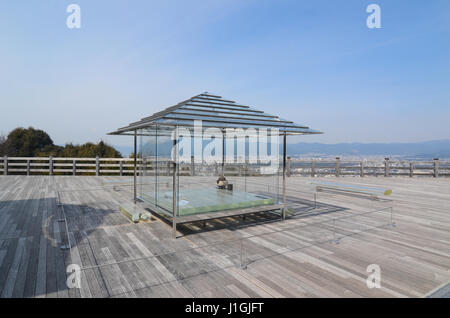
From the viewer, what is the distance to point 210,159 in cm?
768

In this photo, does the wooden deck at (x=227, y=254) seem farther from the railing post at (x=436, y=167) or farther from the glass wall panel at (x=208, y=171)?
the railing post at (x=436, y=167)

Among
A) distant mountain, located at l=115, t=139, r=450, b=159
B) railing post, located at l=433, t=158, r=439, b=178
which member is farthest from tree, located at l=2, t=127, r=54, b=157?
railing post, located at l=433, t=158, r=439, b=178

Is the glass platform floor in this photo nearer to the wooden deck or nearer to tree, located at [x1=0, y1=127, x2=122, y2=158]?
the wooden deck

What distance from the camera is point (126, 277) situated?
2688 millimetres

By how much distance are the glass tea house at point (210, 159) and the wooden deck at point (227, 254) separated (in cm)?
36

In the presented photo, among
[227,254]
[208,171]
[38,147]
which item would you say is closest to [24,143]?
[38,147]

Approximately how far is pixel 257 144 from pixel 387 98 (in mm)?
23630

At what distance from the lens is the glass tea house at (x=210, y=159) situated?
171 inches

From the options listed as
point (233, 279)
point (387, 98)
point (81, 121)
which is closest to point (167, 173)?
point (233, 279)

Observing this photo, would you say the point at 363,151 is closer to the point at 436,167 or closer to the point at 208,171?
the point at 436,167

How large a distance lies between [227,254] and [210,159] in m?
4.53

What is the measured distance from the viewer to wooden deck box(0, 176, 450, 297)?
2.49 meters

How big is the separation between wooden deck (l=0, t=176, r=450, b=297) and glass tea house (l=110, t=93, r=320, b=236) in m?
0.36
